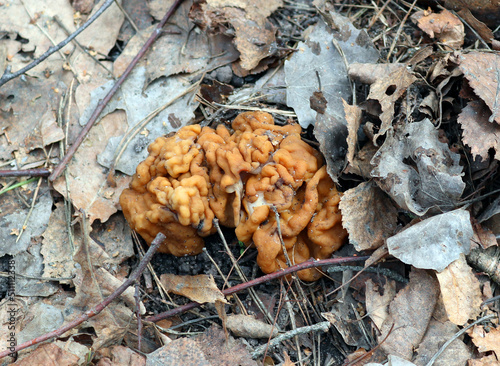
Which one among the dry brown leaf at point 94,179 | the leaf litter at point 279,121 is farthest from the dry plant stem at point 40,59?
the dry brown leaf at point 94,179

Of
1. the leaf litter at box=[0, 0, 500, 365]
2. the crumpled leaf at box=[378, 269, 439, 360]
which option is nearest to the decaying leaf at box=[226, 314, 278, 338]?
the leaf litter at box=[0, 0, 500, 365]

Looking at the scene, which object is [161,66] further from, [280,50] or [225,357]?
[225,357]

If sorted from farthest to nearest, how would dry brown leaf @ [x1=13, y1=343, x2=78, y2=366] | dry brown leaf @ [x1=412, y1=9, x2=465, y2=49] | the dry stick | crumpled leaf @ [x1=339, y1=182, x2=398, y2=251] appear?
the dry stick < dry brown leaf @ [x1=412, y1=9, x2=465, y2=49] < crumpled leaf @ [x1=339, y1=182, x2=398, y2=251] < dry brown leaf @ [x1=13, y1=343, x2=78, y2=366]

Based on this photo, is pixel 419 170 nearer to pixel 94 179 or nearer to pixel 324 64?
pixel 324 64

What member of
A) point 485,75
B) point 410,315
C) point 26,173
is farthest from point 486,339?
point 26,173

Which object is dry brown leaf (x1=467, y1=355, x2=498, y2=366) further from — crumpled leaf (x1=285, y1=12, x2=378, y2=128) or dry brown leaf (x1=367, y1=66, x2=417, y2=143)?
crumpled leaf (x1=285, y1=12, x2=378, y2=128)

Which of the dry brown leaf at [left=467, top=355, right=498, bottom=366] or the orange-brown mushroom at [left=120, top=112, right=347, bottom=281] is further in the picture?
the orange-brown mushroom at [left=120, top=112, right=347, bottom=281]

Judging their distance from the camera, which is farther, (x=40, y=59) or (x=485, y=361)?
(x=40, y=59)
